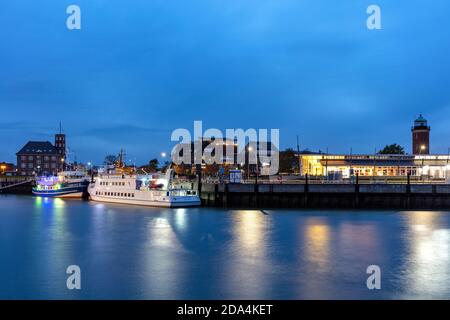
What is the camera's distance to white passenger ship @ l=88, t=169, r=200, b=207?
62.8 meters

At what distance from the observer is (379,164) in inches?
3568

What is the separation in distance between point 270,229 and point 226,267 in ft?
51.3

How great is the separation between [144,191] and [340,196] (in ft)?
94.3

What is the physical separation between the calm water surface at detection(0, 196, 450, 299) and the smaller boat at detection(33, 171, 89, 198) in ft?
119

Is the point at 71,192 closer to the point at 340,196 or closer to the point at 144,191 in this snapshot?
the point at 144,191

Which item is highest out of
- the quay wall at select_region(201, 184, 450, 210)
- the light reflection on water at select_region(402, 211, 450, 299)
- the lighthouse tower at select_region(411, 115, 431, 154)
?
the lighthouse tower at select_region(411, 115, 431, 154)

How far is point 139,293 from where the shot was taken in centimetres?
2183

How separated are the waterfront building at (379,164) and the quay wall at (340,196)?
86.8 feet

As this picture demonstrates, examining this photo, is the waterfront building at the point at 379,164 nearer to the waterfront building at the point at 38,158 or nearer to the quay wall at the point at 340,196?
the quay wall at the point at 340,196

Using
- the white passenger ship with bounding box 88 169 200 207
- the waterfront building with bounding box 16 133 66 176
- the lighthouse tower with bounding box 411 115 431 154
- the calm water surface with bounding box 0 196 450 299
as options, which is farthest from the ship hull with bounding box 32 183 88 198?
the waterfront building with bounding box 16 133 66 176

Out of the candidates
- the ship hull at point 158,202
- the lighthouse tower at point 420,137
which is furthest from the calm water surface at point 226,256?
the lighthouse tower at point 420,137

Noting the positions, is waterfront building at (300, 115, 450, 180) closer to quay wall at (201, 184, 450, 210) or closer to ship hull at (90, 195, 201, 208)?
quay wall at (201, 184, 450, 210)

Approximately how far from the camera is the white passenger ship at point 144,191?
62.8 meters
